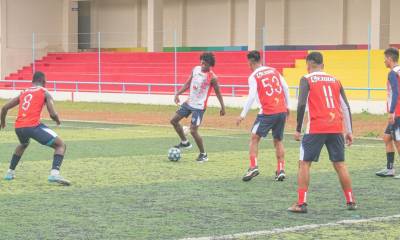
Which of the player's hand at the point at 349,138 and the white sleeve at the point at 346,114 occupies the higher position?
the white sleeve at the point at 346,114

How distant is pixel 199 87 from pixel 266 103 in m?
3.03

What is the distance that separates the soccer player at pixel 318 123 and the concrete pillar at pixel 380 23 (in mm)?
23651

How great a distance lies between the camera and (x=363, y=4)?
124 feet

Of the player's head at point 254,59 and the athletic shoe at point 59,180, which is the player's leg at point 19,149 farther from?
the player's head at point 254,59

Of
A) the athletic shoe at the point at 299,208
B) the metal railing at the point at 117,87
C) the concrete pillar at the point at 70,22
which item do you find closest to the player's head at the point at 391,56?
the athletic shoe at the point at 299,208

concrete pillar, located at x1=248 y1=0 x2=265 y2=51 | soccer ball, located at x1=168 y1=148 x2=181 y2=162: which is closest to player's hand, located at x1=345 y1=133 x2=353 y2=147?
soccer ball, located at x1=168 y1=148 x2=181 y2=162

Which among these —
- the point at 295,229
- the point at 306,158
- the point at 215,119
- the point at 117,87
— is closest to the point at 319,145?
the point at 306,158

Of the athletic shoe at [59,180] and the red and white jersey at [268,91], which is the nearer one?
the athletic shoe at [59,180]

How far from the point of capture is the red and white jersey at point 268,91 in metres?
12.2

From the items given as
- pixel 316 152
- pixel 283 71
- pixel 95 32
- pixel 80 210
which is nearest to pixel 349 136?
pixel 316 152

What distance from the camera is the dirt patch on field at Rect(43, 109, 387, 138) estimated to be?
23.8 metres

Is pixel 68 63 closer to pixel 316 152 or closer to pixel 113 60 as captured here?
pixel 113 60

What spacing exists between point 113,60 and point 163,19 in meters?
5.36

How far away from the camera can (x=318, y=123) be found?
9656 mm
